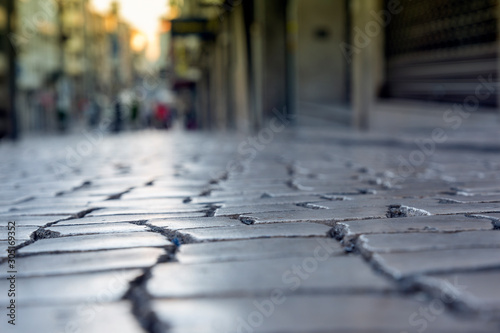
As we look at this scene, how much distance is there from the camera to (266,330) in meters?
1.38

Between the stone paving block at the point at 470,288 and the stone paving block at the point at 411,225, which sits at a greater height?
the stone paving block at the point at 470,288

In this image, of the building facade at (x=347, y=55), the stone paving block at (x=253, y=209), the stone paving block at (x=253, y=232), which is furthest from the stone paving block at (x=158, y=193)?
the building facade at (x=347, y=55)

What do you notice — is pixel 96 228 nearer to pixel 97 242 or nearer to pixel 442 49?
pixel 97 242

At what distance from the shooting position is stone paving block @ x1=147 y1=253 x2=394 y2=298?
1.69 metres

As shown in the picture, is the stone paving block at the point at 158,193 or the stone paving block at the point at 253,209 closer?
the stone paving block at the point at 253,209

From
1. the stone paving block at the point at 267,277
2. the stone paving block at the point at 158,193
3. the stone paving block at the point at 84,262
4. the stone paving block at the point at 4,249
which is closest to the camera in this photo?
the stone paving block at the point at 267,277

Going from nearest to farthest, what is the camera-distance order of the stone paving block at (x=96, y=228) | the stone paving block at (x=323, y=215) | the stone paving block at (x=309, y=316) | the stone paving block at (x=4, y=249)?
the stone paving block at (x=309, y=316), the stone paving block at (x=4, y=249), the stone paving block at (x=96, y=228), the stone paving block at (x=323, y=215)

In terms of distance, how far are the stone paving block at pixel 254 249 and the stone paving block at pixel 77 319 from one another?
18.8 inches

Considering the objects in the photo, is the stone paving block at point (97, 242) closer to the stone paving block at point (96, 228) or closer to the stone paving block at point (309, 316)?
the stone paving block at point (96, 228)

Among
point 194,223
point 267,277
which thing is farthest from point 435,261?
point 194,223

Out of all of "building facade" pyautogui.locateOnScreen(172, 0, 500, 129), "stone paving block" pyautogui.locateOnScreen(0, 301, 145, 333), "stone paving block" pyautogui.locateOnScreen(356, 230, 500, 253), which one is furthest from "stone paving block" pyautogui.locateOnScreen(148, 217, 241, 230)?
"building facade" pyautogui.locateOnScreen(172, 0, 500, 129)

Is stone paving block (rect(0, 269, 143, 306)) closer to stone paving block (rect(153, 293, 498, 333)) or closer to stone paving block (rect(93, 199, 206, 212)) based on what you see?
stone paving block (rect(153, 293, 498, 333))

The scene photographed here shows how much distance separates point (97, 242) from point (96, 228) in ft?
1.19

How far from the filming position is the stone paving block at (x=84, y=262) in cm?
202
